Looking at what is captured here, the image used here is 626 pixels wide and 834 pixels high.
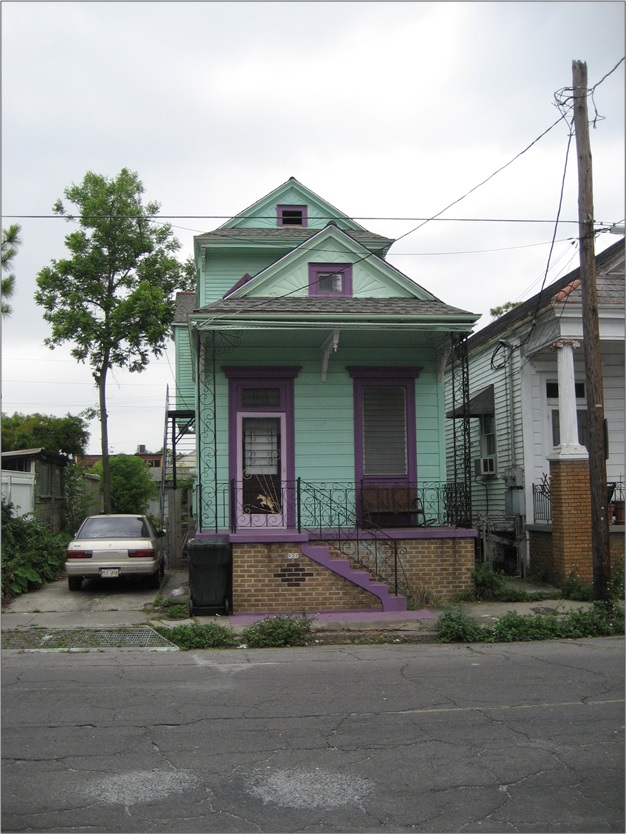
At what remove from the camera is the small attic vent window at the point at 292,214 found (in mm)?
20297

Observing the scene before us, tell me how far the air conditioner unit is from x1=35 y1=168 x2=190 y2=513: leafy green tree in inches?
485

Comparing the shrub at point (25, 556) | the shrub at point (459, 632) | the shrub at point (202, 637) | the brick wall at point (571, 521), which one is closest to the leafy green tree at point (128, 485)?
the shrub at point (25, 556)

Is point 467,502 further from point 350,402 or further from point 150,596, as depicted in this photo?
point 150,596

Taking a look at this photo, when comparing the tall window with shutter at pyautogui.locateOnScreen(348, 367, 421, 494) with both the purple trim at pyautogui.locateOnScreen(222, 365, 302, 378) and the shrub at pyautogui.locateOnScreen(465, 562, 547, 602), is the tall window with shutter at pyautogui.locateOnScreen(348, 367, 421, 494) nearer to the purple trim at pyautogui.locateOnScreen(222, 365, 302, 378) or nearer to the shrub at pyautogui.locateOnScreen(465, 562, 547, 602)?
the purple trim at pyautogui.locateOnScreen(222, 365, 302, 378)

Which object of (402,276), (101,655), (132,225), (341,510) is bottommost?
(101,655)

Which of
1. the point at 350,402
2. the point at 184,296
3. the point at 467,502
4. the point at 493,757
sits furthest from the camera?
the point at 184,296

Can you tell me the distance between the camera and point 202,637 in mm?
11023

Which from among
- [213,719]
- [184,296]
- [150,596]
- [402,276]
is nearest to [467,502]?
[402,276]

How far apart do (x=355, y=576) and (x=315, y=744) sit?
674 centimetres

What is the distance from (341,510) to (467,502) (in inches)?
92.0

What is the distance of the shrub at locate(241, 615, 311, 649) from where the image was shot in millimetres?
10875

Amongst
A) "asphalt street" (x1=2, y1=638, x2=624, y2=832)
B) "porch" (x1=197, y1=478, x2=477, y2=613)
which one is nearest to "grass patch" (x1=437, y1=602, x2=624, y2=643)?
"asphalt street" (x1=2, y1=638, x2=624, y2=832)

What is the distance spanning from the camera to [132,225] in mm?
27719

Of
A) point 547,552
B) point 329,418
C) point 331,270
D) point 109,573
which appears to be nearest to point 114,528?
point 109,573
